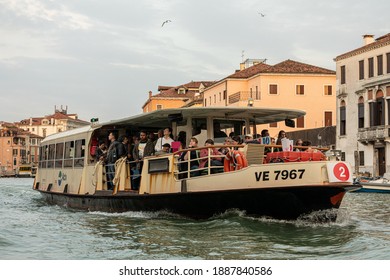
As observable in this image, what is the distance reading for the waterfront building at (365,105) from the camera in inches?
1449

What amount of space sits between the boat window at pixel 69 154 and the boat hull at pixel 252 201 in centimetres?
387

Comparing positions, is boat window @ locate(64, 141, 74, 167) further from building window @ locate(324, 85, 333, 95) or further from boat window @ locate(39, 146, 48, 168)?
building window @ locate(324, 85, 333, 95)

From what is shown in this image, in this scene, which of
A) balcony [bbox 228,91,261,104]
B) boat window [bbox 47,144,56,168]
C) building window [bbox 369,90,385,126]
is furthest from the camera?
balcony [bbox 228,91,261,104]

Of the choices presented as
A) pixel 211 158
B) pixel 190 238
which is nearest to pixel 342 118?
pixel 211 158

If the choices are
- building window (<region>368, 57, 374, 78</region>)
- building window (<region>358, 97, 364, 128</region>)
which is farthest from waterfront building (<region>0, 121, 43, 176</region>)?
building window (<region>368, 57, 374, 78</region>)

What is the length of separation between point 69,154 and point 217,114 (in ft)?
16.2

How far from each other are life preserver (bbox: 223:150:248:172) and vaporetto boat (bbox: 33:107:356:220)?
2cm

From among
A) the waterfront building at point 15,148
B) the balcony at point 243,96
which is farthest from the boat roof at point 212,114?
the waterfront building at point 15,148

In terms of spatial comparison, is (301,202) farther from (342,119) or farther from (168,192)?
(342,119)

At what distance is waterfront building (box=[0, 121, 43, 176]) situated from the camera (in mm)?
87062

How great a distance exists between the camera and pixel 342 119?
41.7m

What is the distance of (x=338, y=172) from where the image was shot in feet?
34.4

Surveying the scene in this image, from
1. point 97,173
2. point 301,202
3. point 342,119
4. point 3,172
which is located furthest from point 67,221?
point 3,172

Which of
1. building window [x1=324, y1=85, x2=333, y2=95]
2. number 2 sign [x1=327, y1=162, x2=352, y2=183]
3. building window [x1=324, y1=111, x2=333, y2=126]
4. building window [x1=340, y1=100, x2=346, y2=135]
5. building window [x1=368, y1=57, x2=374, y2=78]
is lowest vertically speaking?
number 2 sign [x1=327, y1=162, x2=352, y2=183]
